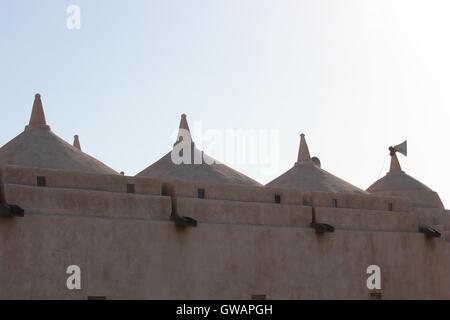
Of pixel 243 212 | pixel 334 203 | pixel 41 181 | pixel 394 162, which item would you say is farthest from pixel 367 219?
pixel 41 181

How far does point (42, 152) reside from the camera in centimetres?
2381

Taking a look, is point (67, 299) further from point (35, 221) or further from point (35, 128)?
point (35, 128)

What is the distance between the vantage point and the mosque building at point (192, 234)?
20.0 meters

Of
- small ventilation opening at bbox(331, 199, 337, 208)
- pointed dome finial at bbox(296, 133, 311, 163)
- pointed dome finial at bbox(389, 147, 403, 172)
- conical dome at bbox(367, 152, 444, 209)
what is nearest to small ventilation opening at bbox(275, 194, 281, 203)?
small ventilation opening at bbox(331, 199, 337, 208)

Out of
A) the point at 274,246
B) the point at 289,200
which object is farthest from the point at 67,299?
the point at 289,200

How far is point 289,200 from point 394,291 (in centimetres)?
494

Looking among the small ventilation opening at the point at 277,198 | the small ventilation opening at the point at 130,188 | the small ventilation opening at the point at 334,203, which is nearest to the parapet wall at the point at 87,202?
the small ventilation opening at the point at 130,188

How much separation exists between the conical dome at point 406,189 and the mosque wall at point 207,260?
5.45 metres

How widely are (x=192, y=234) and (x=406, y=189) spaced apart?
14.9 m

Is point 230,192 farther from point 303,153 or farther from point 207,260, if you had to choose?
point 303,153

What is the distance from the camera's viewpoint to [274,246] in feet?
79.8

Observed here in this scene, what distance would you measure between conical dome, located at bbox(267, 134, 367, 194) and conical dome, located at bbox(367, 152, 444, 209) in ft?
13.1
